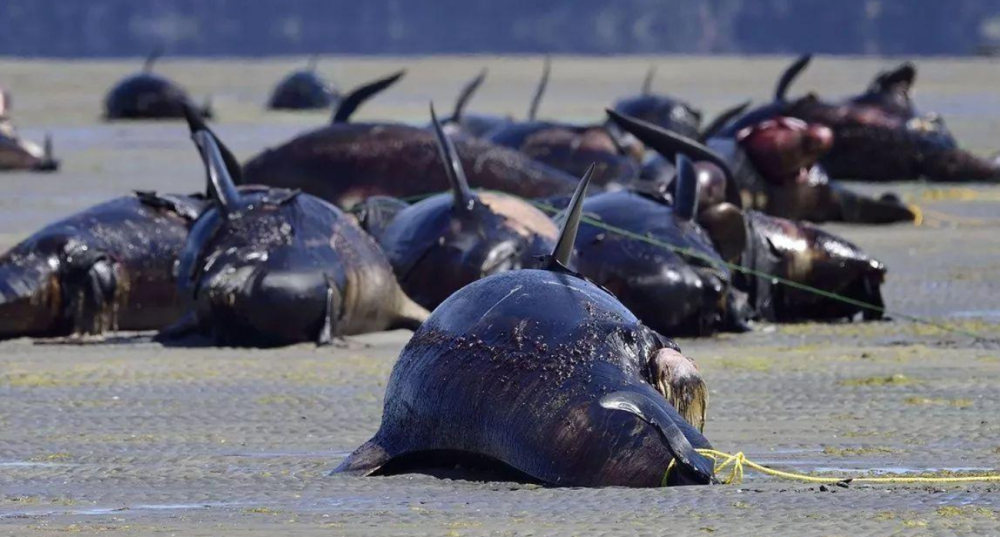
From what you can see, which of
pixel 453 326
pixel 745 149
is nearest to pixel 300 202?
pixel 453 326

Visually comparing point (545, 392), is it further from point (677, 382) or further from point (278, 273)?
point (278, 273)

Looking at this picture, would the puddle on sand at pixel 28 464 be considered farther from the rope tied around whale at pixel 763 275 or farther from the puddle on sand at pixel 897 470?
the rope tied around whale at pixel 763 275

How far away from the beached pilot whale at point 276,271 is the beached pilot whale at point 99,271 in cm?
32

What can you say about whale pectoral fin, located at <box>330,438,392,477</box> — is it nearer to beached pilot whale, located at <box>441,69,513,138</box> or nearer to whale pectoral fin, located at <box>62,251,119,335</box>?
whale pectoral fin, located at <box>62,251,119,335</box>

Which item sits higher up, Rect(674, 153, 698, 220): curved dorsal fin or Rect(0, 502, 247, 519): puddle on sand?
Rect(674, 153, 698, 220): curved dorsal fin

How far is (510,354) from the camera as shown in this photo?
17.8 ft

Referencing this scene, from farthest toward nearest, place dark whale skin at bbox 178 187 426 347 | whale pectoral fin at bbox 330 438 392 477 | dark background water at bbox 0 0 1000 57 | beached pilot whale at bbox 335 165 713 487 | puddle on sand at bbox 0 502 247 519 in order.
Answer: dark background water at bbox 0 0 1000 57
dark whale skin at bbox 178 187 426 347
whale pectoral fin at bbox 330 438 392 477
beached pilot whale at bbox 335 165 713 487
puddle on sand at bbox 0 502 247 519

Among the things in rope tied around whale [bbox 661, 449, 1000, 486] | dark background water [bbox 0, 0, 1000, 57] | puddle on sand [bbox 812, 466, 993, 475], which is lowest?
dark background water [bbox 0, 0, 1000, 57]

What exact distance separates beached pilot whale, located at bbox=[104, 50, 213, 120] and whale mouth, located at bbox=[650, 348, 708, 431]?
2713cm

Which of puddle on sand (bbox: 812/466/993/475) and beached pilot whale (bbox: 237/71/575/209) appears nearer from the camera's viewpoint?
puddle on sand (bbox: 812/466/993/475)

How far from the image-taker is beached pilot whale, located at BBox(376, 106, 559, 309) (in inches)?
373

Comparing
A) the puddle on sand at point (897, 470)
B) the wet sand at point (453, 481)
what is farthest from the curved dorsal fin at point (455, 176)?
the puddle on sand at point (897, 470)

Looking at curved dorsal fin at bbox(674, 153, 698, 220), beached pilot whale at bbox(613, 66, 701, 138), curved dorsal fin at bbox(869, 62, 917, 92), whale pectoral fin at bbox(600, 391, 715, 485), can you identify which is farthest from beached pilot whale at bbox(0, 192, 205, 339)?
beached pilot whale at bbox(613, 66, 701, 138)

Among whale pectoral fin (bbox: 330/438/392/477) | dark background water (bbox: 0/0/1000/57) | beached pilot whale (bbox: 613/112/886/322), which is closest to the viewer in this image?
whale pectoral fin (bbox: 330/438/392/477)
